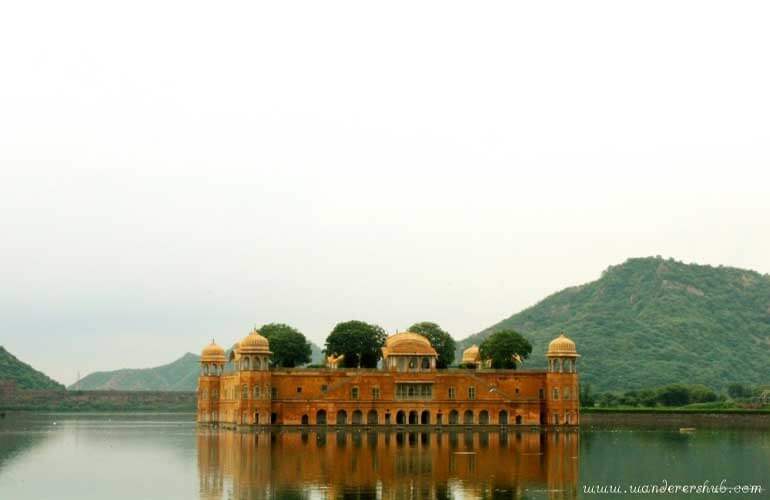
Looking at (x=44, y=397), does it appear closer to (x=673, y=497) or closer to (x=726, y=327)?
(x=726, y=327)

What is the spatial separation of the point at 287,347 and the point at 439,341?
13.7 m

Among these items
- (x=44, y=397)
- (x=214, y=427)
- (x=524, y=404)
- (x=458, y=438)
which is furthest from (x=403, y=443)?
(x=44, y=397)

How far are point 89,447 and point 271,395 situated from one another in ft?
64.3

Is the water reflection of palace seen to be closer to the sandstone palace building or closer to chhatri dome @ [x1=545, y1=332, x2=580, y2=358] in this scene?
the sandstone palace building

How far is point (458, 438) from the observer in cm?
7588

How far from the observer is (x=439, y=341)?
106 meters

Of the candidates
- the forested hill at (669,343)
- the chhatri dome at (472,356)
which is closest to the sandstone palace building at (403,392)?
the chhatri dome at (472,356)

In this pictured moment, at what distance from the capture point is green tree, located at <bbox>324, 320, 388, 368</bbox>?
98938 millimetres

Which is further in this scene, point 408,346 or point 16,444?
point 408,346

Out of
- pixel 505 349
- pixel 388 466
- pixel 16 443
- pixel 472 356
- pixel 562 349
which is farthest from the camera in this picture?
pixel 472 356

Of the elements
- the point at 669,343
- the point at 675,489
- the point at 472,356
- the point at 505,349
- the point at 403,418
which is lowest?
the point at 675,489

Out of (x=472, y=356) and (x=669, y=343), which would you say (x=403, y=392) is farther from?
(x=669, y=343)

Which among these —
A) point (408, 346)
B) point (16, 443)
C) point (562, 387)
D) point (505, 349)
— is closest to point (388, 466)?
point (16, 443)

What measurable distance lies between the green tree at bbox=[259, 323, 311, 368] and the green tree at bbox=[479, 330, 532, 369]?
50.0 feet
